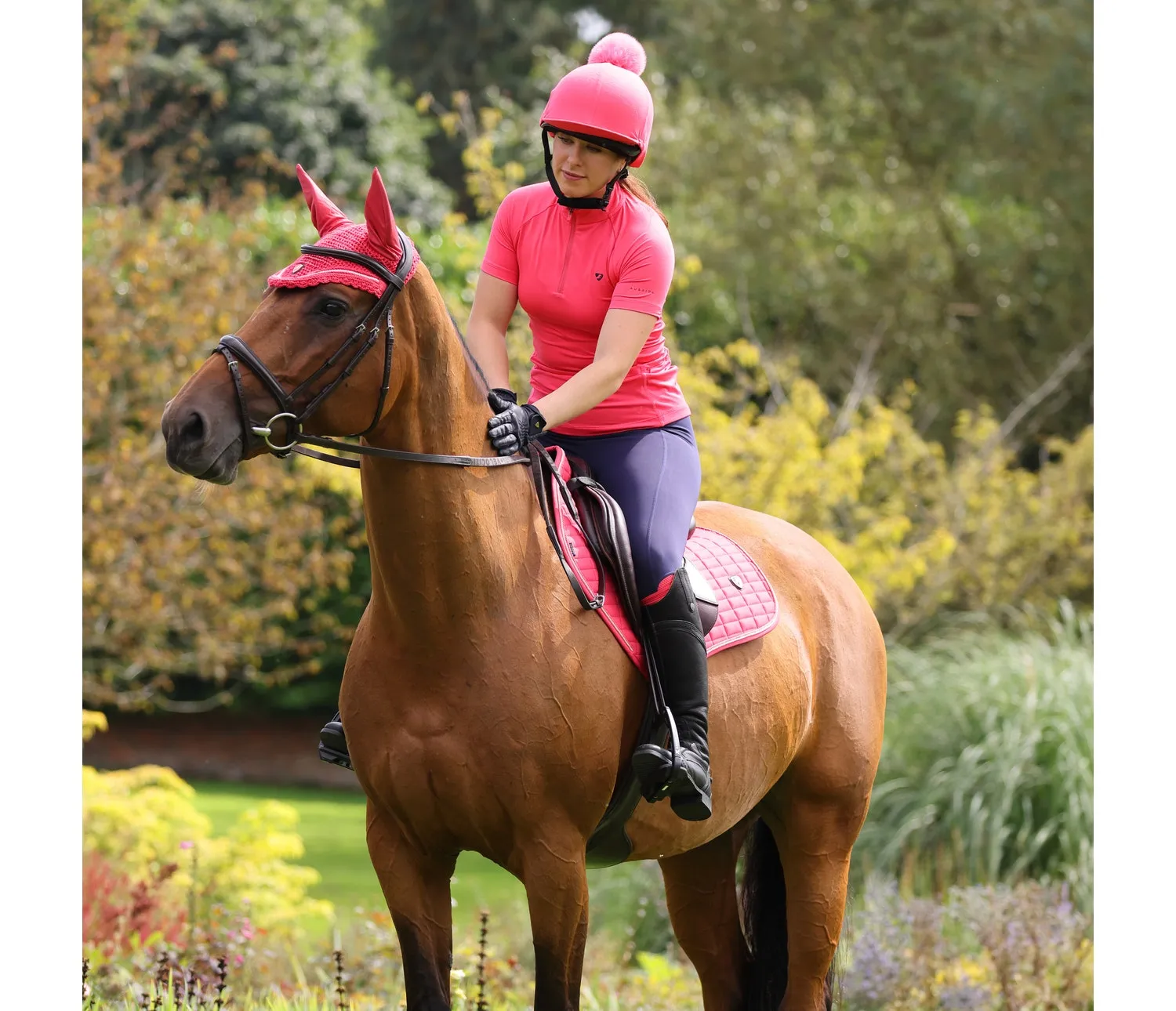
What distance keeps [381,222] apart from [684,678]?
1.40 m

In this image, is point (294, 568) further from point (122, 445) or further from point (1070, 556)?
point (1070, 556)

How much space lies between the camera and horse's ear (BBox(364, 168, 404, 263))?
295cm

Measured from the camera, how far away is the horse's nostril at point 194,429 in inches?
110

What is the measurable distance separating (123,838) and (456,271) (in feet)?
20.7

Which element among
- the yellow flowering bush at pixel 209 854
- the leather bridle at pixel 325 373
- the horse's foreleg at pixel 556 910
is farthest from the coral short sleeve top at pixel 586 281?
the yellow flowering bush at pixel 209 854

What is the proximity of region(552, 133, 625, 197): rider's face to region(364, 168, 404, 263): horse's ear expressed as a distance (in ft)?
2.07

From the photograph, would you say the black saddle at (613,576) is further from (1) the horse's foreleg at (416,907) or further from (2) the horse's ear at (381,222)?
(2) the horse's ear at (381,222)

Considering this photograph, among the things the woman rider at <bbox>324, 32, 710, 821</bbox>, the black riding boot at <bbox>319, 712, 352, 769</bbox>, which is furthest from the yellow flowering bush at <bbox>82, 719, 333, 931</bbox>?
the woman rider at <bbox>324, 32, 710, 821</bbox>

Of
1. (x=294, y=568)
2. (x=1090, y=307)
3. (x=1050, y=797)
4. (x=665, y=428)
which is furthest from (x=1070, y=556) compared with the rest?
(x=665, y=428)

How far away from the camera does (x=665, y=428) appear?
3.83 meters

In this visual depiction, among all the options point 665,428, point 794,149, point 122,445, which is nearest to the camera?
point 665,428

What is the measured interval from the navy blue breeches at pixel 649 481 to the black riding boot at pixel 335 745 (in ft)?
3.04

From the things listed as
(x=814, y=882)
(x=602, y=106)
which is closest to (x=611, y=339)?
(x=602, y=106)

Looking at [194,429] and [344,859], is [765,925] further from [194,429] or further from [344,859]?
[344,859]
